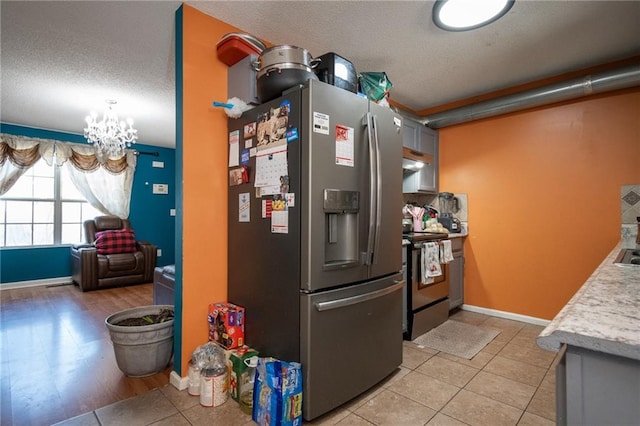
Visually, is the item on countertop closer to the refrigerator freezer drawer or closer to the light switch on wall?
the refrigerator freezer drawer

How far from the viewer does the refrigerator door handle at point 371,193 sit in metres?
1.83

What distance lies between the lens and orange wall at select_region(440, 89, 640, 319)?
2.83m

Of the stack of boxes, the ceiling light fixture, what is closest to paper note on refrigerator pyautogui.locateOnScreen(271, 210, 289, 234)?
the stack of boxes

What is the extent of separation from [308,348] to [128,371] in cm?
142

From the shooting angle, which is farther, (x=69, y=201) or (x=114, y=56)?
(x=69, y=201)

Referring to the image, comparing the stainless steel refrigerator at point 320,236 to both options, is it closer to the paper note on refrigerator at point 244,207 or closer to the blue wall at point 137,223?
the paper note on refrigerator at point 244,207

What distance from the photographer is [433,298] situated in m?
3.05

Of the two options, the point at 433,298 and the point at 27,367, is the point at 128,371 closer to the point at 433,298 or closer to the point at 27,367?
the point at 27,367

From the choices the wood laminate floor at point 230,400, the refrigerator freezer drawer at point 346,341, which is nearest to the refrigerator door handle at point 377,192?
the refrigerator freezer drawer at point 346,341

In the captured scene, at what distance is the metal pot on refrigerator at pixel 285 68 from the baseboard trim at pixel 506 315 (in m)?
3.21

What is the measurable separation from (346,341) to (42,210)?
19.3 ft

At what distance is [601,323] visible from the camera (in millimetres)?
662

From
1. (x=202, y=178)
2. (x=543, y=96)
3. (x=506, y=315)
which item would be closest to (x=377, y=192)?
(x=202, y=178)

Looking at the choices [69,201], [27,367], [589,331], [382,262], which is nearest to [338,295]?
[382,262]
